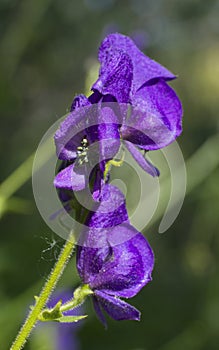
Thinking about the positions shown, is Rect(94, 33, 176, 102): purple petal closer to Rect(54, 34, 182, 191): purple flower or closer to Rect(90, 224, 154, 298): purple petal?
Rect(54, 34, 182, 191): purple flower

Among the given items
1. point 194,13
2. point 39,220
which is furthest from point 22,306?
point 194,13

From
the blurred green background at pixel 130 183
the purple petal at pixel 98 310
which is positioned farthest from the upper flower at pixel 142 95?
the blurred green background at pixel 130 183

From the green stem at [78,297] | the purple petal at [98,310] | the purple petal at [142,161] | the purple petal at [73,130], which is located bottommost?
the purple petal at [98,310]

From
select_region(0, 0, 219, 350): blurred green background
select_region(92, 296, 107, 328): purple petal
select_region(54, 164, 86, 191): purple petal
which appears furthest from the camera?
select_region(0, 0, 219, 350): blurred green background

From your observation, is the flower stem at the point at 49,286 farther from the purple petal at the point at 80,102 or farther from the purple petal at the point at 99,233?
the purple petal at the point at 80,102

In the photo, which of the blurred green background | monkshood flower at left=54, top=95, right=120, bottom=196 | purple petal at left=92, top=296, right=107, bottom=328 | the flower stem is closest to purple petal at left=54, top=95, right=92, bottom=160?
monkshood flower at left=54, top=95, right=120, bottom=196

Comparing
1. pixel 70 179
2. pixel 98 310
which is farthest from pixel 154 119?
pixel 98 310

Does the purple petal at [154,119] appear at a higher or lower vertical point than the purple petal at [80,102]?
lower
